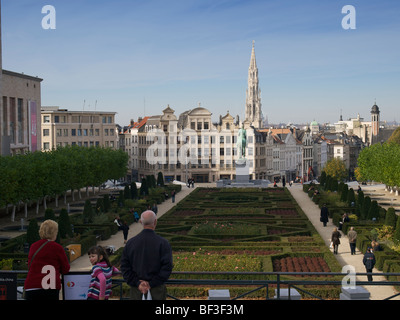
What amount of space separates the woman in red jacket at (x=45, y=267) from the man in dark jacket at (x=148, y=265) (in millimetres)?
1174

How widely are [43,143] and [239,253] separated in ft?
284

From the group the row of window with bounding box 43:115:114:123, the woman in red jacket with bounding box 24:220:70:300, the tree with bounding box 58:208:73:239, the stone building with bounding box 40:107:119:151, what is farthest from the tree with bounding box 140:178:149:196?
the woman in red jacket with bounding box 24:220:70:300

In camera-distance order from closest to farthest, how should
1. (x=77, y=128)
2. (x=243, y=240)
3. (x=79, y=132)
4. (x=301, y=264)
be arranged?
(x=301, y=264)
(x=243, y=240)
(x=77, y=128)
(x=79, y=132)

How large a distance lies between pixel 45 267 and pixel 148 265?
175 cm

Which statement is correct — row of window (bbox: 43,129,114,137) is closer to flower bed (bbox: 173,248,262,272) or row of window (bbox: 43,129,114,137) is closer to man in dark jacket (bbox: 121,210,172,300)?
flower bed (bbox: 173,248,262,272)

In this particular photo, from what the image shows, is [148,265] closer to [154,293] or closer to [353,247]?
Answer: [154,293]

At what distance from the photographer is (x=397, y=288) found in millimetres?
23125

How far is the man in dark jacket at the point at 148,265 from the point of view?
382 inches

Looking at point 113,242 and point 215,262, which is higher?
point 215,262

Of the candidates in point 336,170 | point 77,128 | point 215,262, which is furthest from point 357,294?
point 77,128

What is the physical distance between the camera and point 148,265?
382 inches
